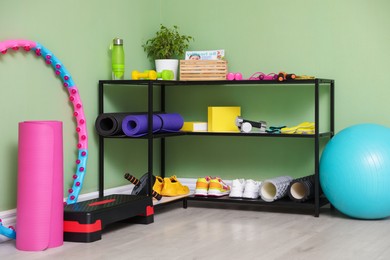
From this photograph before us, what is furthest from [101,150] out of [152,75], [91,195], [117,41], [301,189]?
[301,189]

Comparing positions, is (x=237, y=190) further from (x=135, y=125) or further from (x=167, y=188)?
(x=135, y=125)

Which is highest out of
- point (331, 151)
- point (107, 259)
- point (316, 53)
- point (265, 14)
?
point (265, 14)

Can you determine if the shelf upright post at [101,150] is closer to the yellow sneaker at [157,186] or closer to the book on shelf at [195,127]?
the yellow sneaker at [157,186]

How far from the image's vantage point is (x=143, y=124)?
389 cm

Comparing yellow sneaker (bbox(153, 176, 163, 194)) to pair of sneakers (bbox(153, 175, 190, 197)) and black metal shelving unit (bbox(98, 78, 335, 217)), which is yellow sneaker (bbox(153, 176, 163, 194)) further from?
black metal shelving unit (bbox(98, 78, 335, 217))

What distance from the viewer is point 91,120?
159 inches

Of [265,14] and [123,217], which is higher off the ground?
[265,14]

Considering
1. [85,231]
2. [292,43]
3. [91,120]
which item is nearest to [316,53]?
[292,43]

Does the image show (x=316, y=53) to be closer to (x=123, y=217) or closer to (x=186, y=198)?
(x=186, y=198)

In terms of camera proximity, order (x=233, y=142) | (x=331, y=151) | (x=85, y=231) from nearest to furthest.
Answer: (x=85, y=231), (x=331, y=151), (x=233, y=142)

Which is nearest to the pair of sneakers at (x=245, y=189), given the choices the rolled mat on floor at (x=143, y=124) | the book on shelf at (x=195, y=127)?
the book on shelf at (x=195, y=127)

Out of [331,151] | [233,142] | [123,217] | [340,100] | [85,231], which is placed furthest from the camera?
[233,142]

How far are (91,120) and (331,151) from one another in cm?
149

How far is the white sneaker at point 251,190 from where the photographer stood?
13.5 ft
